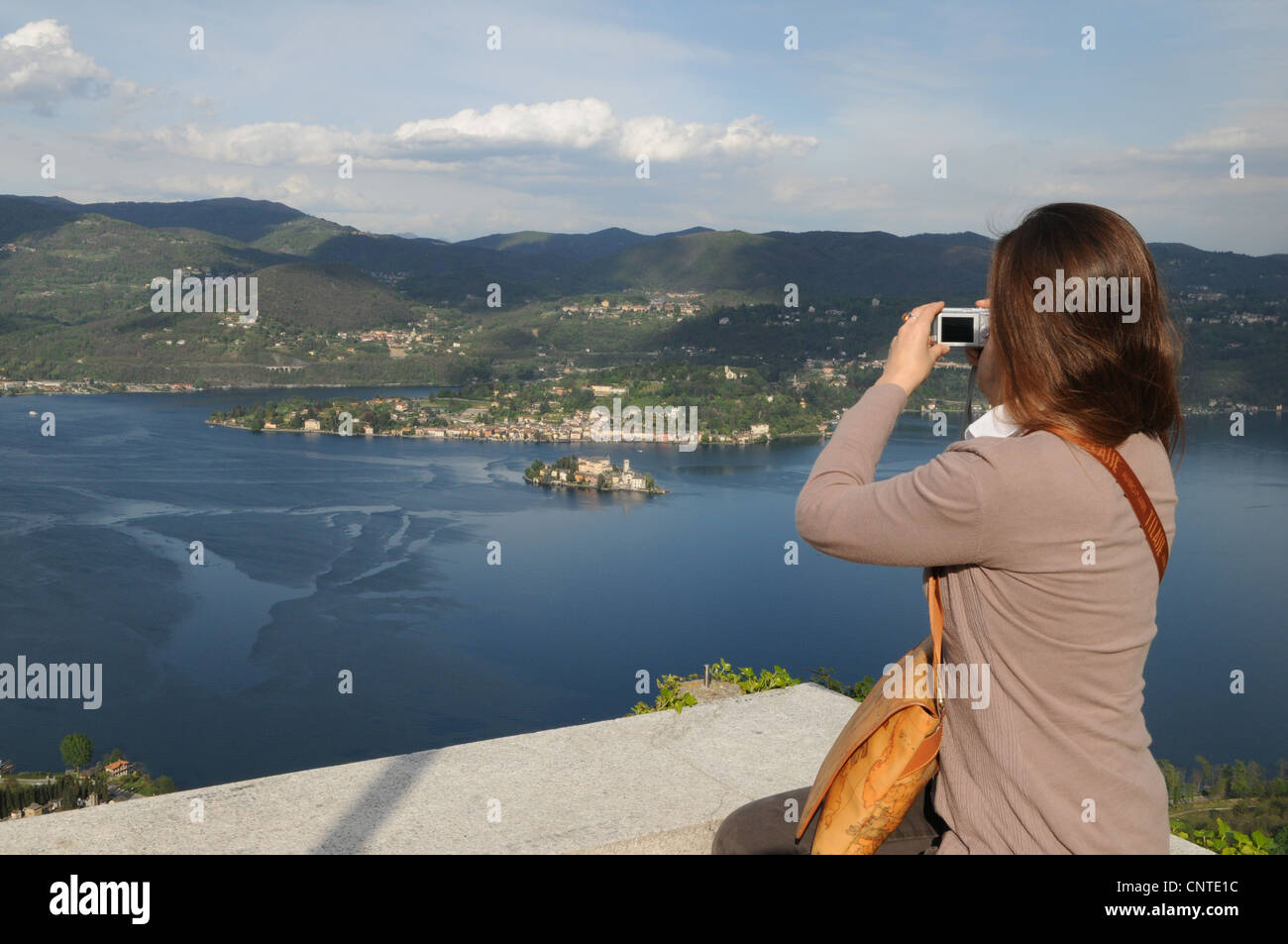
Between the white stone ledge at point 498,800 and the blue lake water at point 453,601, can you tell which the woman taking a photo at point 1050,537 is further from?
the blue lake water at point 453,601

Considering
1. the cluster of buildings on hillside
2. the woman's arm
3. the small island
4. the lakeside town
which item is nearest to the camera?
the woman's arm

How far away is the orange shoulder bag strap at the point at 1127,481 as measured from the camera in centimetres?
82

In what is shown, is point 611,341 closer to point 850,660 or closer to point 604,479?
point 604,479

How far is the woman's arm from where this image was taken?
0.79m

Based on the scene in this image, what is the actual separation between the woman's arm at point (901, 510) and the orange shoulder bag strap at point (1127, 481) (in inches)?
3.5

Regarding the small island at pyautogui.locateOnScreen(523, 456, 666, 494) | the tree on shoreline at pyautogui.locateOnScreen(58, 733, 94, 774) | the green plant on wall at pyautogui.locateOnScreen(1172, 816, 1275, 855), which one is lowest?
the tree on shoreline at pyautogui.locateOnScreen(58, 733, 94, 774)

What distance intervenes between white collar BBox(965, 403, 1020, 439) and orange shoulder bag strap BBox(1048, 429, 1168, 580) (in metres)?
0.05

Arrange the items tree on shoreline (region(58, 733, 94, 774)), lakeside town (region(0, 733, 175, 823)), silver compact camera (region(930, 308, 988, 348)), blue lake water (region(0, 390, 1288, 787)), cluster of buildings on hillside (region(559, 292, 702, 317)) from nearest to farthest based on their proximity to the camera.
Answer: silver compact camera (region(930, 308, 988, 348))
lakeside town (region(0, 733, 175, 823))
tree on shoreline (region(58, 733, 94, 774))
blue lake water (region(0, 390, 1288, 787))
cluster of buildings on hillside (region(559, 292, 702, 317))

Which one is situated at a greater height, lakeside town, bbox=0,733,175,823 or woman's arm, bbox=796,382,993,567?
woman's arm, bbox=796,382,993,567

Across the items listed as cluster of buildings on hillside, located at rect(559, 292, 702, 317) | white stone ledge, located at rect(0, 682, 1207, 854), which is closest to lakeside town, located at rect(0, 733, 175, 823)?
white stone ledge, located at rect(0, 682, 1207, 854)

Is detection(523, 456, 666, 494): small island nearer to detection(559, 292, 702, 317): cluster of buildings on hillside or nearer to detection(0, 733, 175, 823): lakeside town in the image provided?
detection(0, 733, 175, 823): lakeside town

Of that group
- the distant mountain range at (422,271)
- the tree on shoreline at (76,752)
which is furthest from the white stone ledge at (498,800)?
the distant mountain range at (422,271)

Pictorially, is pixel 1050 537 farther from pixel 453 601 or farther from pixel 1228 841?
pixel 453 601
